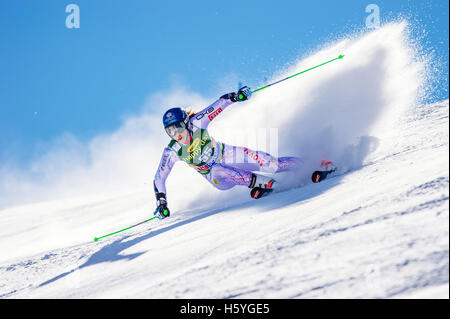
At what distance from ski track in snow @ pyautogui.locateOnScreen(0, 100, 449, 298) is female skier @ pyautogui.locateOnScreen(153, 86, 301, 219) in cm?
44

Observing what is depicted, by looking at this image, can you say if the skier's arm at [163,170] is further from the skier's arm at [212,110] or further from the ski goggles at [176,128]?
the skier's arm at [212,110]

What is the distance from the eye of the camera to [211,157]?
233 inches

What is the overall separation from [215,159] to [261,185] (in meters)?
0.81

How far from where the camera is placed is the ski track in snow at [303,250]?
8.26 ft

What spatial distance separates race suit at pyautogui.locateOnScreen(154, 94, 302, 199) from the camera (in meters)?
5.82

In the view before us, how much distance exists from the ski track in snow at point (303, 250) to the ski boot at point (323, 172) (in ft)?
0.94

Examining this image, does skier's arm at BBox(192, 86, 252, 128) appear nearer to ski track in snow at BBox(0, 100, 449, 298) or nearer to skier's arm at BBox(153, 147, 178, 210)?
skier's arm at BBox(153, 147, 178, 210)

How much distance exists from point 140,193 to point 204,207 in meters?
4.66

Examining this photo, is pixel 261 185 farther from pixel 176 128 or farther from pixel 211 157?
pixel 176 128

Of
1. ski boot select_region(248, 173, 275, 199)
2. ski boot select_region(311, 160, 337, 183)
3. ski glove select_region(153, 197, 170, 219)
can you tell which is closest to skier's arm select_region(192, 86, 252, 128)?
ski boot select_region(248, 173, 275, 199)

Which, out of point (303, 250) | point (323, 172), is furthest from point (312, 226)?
point (323, 172)

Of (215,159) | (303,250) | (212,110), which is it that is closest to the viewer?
(303,250)

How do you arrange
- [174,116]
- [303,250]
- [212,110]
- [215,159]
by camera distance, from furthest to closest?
[215,159]
[212,110]
[174,116]
[303,250]
